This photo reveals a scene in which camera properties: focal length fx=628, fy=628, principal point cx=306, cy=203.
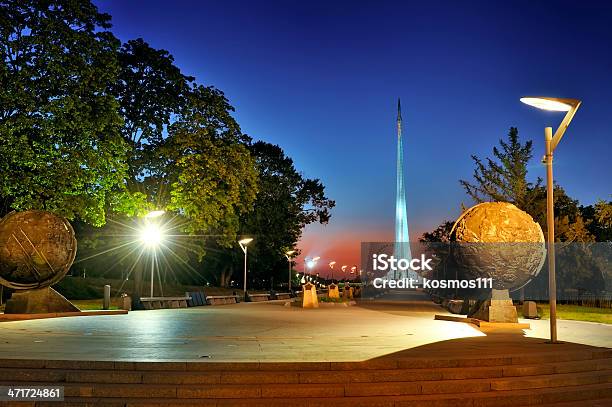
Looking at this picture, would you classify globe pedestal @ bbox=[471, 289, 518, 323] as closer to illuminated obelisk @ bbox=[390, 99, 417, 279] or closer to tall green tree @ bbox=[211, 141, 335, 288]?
tall green tree @ bbox=[211, 141, 335, 288]

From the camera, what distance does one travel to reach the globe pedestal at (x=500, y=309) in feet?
62.1

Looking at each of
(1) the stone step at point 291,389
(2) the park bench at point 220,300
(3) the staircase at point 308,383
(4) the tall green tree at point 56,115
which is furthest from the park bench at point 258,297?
(1) the stone step at point 291,389

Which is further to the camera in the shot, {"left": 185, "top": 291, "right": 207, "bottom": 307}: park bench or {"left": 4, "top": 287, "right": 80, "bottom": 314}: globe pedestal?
{"left": 185, "top": 291, "right": 207, "bottom": 307}: park bench

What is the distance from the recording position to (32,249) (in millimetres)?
21125

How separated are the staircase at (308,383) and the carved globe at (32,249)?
457 inches

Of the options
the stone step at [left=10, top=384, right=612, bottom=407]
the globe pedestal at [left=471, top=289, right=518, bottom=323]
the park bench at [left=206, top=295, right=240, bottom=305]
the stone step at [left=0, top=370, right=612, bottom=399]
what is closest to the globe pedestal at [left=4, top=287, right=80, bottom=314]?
the stone step at [left=0, top=370, right=612, bottom=399]

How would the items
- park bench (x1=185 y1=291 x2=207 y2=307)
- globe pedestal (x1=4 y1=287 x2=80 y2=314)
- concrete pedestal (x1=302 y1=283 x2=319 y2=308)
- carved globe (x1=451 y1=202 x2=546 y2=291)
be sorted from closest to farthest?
carved globe (x1=451 y1=202 x2=546 y2=291) < globe pedestal (x1=4 y1=287 x2=80 y2=314) < concrete pedestal (x1=302 y1=283 x2=319 y2=308) < park bench (x1=185 y1=291 x2=207 y2=307)

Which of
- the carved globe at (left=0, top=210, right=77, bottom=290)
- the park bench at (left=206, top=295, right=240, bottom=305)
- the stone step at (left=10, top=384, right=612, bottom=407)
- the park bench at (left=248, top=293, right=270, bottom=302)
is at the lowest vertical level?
the park bench at (left=248, top=293, right=270, bottom=302)

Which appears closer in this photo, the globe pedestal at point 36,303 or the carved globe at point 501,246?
the carved globe at point 501,246

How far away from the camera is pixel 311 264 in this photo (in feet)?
245

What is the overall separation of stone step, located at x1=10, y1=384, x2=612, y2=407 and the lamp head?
648cm

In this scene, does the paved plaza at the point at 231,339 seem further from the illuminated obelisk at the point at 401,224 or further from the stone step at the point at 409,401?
the illuminated obelisk at the point at 401,224

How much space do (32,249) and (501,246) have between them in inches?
599

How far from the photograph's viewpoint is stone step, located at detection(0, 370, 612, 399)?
9.35m
